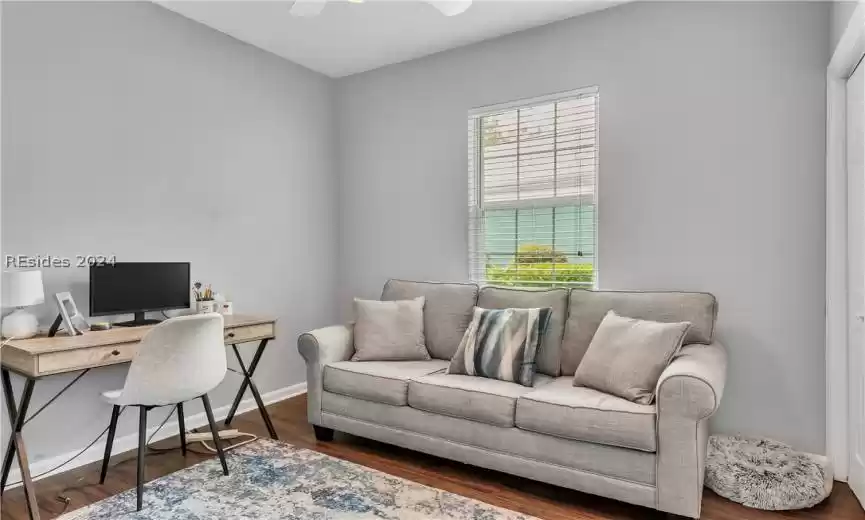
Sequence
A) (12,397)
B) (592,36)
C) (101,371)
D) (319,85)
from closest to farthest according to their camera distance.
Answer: (12,397) → (101,371) → (592,36) → (319,85)

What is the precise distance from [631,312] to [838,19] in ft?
5.40

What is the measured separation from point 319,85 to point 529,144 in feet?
6.19

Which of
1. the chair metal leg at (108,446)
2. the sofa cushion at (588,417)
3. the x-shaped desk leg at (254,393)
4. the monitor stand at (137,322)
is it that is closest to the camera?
the sofa cushion at (588,417)

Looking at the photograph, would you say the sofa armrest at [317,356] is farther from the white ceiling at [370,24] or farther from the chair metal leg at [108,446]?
the white ceiling at [370,24]

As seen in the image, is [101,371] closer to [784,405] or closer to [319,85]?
[319,85]

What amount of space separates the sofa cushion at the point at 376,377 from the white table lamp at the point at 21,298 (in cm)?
146

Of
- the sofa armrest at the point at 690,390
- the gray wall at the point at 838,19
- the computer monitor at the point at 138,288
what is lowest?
the sofa armrest at the point at 690,390

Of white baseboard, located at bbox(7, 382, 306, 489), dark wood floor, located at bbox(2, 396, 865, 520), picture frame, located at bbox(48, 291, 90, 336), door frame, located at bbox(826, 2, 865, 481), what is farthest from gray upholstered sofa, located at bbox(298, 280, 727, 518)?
picture frame, located at bbox(48, 291, 90, 336)

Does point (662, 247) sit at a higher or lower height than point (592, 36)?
lower

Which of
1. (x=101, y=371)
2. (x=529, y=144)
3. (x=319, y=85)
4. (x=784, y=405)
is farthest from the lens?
(x=319, y=85)

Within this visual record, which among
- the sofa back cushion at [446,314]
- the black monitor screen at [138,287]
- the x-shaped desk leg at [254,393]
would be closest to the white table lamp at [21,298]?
the black monitor screen at [138,287]

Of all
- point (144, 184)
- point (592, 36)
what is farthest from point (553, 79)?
point (144, 184)

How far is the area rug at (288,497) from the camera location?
2250 millimetres

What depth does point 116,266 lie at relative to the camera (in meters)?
2.85
